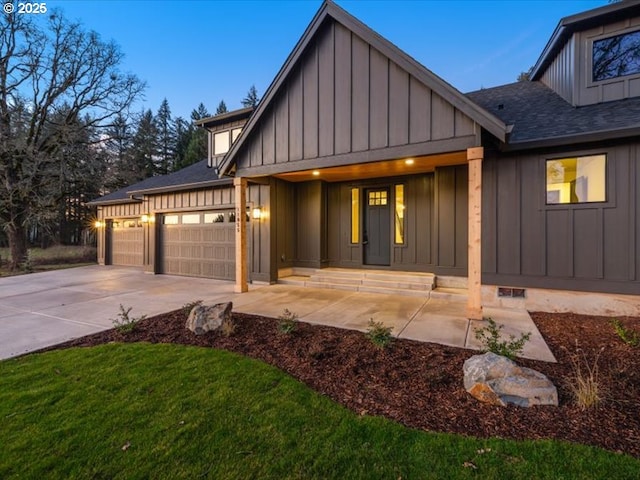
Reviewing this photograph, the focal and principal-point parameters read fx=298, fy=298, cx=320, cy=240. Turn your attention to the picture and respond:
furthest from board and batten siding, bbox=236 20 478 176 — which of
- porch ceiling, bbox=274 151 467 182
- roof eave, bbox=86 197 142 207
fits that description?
roof eave, bbox=86 197 142 207

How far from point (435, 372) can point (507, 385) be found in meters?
0.68

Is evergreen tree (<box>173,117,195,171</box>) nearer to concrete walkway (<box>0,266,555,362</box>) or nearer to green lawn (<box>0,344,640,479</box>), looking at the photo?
concrete walkway (<box>0,266,555,362</box>)

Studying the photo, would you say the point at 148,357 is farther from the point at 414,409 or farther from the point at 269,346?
the point at 414,409

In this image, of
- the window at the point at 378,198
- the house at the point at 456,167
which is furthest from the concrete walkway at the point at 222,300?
the window at the point at 378,198

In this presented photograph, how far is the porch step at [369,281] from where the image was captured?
700 centimetres

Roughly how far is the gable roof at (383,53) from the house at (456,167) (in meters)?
0.02

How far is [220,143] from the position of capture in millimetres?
11352

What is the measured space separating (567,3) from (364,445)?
19.9m

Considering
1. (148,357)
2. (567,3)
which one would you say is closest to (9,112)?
(148,357)

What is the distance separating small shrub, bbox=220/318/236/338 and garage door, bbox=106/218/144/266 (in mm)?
10245

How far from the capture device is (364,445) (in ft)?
7.16

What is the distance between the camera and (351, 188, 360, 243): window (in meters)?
8.84

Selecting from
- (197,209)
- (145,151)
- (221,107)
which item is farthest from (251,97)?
(197,209)

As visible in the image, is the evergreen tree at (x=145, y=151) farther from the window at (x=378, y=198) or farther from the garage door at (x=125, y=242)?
the window at (x=378, y=198)
